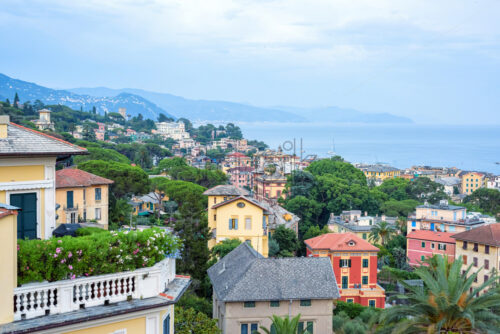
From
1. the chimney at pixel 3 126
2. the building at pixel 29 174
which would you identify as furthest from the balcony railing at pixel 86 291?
the chimney at pixel 3 126

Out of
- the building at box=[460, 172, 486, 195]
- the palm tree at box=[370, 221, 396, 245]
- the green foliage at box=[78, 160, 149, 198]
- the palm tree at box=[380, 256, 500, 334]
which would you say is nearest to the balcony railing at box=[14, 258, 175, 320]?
the palm tree at box=[380, 256, 500, 334]

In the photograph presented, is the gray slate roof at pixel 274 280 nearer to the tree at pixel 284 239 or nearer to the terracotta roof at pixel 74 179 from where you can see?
the terracotta roof at pixel 74 179

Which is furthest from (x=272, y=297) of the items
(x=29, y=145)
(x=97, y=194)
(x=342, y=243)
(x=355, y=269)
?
(x=97, y=194)

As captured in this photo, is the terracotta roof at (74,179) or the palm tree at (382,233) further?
the palm tree at (382,233)

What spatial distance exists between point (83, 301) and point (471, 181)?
5210 inches

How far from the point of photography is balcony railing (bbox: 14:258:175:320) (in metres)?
7.26

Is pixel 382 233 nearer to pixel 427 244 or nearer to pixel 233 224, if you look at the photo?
pixel 427 244

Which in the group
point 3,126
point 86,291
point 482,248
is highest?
point 3,126

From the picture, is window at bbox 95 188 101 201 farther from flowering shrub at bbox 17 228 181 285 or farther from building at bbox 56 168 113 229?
flowering shrub at bbox 17 228 181 285

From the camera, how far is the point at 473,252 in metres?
44.3

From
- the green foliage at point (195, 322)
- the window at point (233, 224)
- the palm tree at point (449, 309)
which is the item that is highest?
the palm tree at point (449, 309)

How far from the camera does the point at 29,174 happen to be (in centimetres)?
947

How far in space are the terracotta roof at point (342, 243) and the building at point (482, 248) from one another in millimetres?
9136

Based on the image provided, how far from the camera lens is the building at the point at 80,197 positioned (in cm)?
3425
